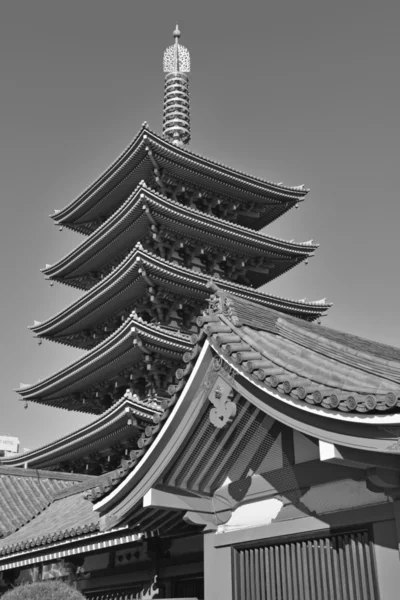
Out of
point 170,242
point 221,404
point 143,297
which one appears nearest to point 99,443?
point 143,297

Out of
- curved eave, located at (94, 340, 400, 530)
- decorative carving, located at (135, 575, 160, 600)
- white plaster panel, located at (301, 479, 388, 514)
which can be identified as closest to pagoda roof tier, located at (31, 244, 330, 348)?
decorative carving, located at (135, 575, 160, 600)

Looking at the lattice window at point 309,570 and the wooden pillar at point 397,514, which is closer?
the wooden pillar at point 397,514

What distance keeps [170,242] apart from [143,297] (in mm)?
2670

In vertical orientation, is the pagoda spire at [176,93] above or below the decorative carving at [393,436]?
above

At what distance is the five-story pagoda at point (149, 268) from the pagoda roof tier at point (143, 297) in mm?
49

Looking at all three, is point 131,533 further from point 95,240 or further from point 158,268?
point 95,240

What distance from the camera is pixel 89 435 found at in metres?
25.2

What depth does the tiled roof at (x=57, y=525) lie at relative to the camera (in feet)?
32.4

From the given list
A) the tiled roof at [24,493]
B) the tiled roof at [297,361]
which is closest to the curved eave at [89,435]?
the tiled roof at [24,493]

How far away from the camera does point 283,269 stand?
104ft

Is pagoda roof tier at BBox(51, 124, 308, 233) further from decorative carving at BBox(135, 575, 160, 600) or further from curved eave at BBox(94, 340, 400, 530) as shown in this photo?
curved eave at BBox(94, 340, 400, 530)

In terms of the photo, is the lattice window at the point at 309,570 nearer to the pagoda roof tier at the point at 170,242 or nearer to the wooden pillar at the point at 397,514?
the wooden pillar at the point at 397,514

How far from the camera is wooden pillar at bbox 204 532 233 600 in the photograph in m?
7.31

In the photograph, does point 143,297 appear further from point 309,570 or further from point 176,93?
point 309,570
